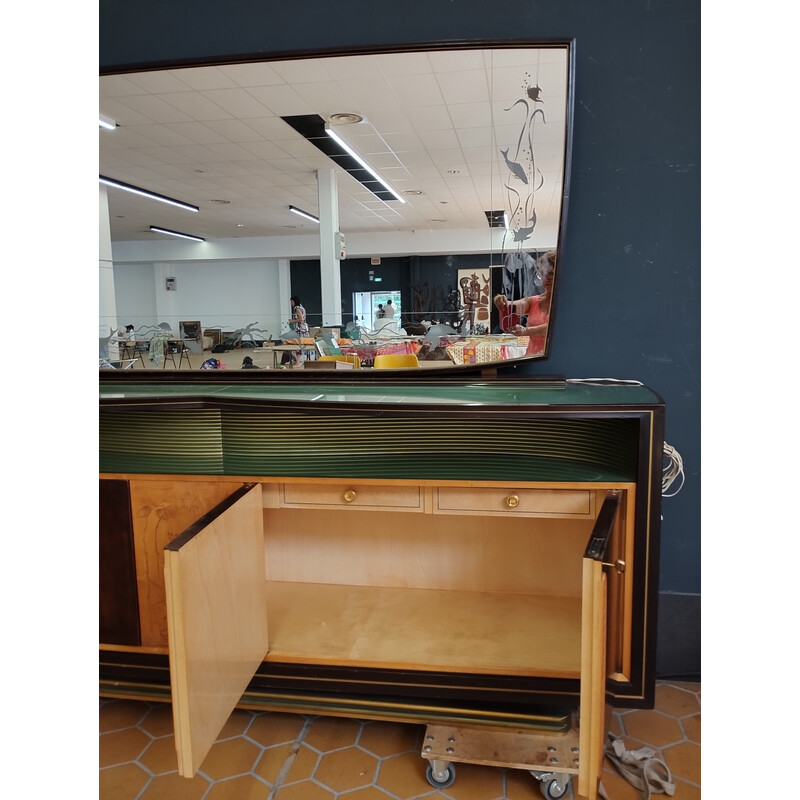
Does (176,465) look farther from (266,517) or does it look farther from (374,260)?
(374,260)

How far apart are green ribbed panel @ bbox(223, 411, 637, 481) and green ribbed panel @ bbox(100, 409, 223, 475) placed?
5 centimetres

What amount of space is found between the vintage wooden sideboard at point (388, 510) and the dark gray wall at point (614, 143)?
0.27 metres

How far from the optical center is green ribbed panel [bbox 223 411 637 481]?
1.62m

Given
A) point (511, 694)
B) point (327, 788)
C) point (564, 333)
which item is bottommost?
point (327, 788)

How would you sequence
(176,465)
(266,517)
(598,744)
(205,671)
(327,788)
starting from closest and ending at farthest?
(598,744) < (205,671) < (327,788) < (176,465) < (266,517)

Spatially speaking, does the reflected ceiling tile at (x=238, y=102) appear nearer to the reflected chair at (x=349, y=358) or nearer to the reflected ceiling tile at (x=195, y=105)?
the reflected ceiling tile at (x=195, y=105)

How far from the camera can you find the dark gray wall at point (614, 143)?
185 cm

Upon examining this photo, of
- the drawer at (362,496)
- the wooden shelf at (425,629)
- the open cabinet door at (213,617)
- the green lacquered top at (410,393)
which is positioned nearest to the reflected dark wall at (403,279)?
the green lacquered top at (410,393)

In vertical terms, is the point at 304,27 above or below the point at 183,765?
above

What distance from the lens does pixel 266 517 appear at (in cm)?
230

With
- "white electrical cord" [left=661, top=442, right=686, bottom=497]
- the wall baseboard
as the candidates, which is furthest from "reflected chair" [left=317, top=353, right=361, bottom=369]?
the wall baseboard

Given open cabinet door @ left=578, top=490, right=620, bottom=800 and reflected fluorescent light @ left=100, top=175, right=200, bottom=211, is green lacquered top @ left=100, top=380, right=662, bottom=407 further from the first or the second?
reflected fluorescent light @ left=100, top=175, right=200, bottom=211
